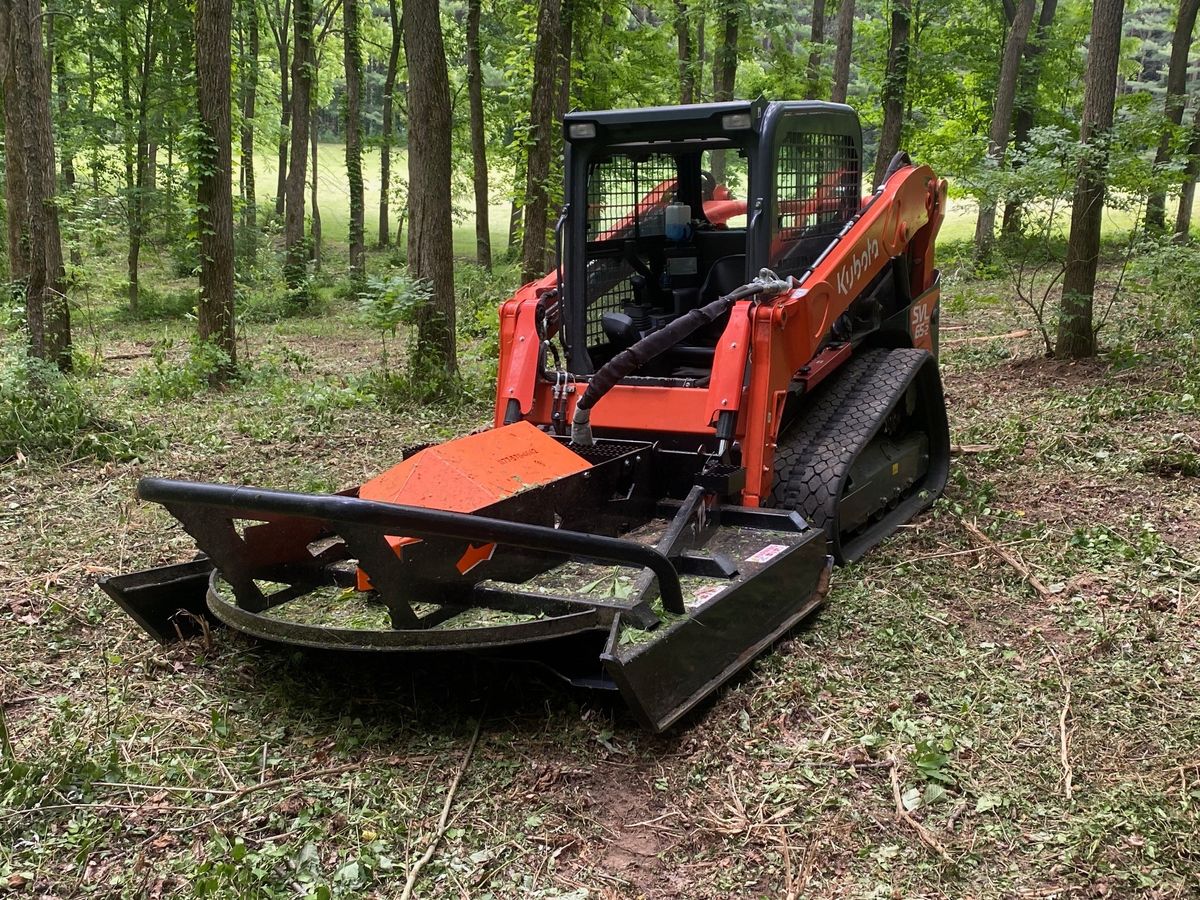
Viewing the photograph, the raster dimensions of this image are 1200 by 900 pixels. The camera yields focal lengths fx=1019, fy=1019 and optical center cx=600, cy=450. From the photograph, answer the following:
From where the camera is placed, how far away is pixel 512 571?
399 cm

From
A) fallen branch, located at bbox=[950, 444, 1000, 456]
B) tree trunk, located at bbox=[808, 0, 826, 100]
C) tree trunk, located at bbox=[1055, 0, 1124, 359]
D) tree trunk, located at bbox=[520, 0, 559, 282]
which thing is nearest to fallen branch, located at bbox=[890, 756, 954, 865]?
fallen branch, located at bbox=[950, 444, 1000, 456]

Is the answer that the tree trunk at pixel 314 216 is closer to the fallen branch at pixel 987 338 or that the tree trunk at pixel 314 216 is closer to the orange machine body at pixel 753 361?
the fallen branch at pixel 987 338

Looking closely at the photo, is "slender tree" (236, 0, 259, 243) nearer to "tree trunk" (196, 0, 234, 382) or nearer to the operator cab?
"tree trunk" (196, 0, 234, 382)

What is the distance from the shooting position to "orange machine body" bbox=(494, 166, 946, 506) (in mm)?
4754

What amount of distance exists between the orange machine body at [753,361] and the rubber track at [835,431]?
0.49ft

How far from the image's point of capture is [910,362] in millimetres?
5961

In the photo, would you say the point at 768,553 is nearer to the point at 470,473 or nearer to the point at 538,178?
the point at 470,473

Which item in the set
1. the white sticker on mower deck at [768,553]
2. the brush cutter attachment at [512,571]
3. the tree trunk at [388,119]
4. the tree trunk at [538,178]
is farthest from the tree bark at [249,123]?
the white sticker on mower deck at [768,553]

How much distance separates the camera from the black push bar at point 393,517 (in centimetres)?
306

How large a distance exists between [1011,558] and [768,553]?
1565 mm

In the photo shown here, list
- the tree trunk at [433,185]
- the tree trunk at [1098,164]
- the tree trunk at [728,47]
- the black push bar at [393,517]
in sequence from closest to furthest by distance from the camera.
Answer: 1. the black push bar at [393,517]
2. the tree trunk at [1098,164]
3. the tree trunk at [433,185]
4. the tree trunk at [728,47]

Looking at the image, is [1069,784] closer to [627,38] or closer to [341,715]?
[341,715]

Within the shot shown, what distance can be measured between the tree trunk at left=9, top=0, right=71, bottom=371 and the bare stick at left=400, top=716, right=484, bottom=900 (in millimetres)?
5976

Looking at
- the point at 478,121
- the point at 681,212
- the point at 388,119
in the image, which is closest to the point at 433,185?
the point at 681,212
